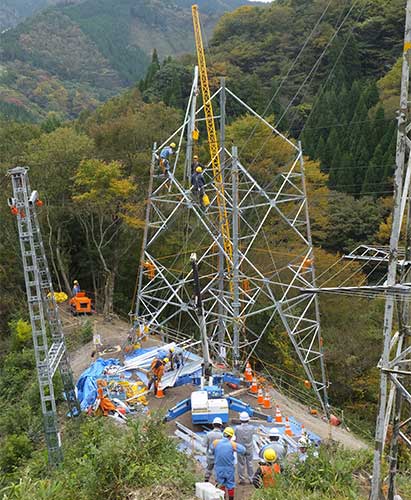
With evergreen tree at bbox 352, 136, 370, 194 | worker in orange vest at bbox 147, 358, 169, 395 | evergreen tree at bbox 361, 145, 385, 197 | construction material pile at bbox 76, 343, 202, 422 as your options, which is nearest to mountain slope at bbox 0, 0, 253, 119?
evergreen tree at bbox 352, 136, 370, 194

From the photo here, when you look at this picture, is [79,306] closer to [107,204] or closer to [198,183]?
[107,204]

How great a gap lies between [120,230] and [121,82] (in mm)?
109532

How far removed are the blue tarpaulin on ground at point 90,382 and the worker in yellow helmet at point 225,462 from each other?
774cm

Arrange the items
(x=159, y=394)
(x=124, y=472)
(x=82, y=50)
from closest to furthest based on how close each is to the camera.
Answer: (x=124, y=472) < (x=159, y=394) < (x=82, y=50)

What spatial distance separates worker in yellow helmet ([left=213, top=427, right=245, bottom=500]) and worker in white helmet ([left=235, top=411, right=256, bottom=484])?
0.71 metres

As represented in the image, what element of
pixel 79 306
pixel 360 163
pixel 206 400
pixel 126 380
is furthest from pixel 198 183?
pixel 360 163

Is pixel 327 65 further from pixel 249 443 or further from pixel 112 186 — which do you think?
pixel 249 443

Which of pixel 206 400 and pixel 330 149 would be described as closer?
pixel 206 400

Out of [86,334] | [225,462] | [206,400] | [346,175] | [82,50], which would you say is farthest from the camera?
[82,50]

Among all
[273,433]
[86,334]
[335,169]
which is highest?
[335,169]

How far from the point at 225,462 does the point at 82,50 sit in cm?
14003

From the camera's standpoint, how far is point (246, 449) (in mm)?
9906

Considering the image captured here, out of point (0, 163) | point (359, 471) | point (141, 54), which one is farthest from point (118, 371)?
point (141, 54)

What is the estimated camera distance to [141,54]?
495 feet
